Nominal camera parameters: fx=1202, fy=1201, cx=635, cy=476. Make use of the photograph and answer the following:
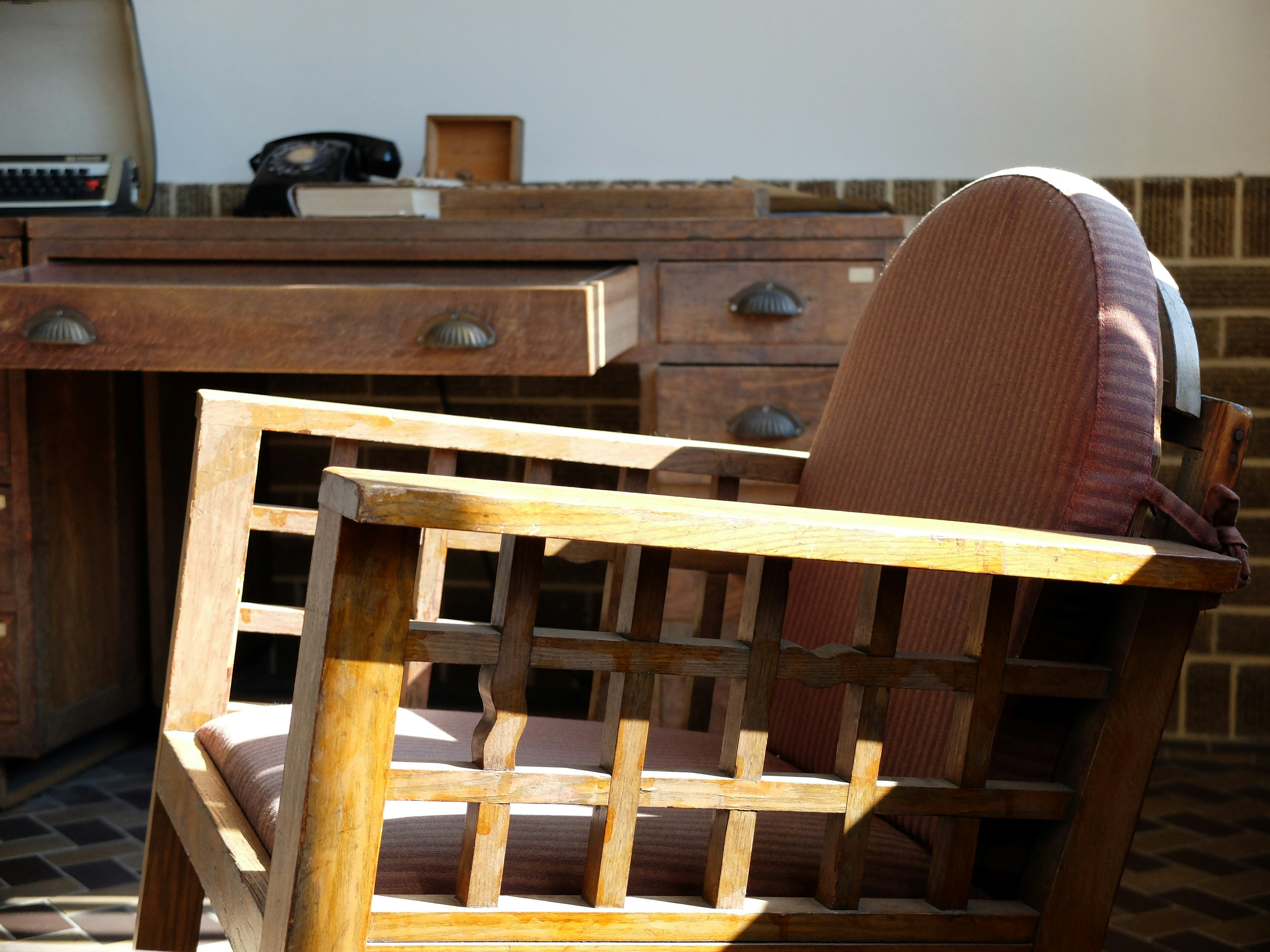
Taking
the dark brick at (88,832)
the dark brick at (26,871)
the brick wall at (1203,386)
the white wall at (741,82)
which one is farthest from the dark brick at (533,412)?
the dark brick at (26,871)

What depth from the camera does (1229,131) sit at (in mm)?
2156

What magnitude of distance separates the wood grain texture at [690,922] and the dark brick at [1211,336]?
1681 mm

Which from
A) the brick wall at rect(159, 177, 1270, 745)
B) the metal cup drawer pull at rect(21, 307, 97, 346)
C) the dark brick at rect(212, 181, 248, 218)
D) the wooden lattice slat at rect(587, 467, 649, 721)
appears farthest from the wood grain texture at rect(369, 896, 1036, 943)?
the dark brick at rect(212, 181, 248, 218)

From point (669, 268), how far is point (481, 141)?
2.33 ft

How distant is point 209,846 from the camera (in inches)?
32.2

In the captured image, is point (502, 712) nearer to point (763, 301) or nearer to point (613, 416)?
point (763, 301)

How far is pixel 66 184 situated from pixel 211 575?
4.20 ft

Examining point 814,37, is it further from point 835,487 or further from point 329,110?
point 835,487

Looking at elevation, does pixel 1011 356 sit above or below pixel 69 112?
below

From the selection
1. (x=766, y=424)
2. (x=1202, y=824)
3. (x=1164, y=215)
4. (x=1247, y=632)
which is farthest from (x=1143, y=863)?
(x=1164, y=215)

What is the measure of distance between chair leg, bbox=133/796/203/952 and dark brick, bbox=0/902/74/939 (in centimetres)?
51

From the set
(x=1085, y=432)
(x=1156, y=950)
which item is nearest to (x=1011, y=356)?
(x=1085, y=432)

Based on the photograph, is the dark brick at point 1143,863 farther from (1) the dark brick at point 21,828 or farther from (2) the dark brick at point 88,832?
(1) the dark brick at point 21,828

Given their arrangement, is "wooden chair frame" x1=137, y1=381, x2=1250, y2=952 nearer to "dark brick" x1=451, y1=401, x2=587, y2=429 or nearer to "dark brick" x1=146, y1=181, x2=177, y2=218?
"dark brick" x1=451, y1=401, x2=587, y2=429
